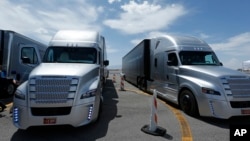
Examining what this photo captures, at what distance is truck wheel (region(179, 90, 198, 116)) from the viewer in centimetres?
712

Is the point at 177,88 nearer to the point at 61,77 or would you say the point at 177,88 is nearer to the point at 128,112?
the point at 128,112

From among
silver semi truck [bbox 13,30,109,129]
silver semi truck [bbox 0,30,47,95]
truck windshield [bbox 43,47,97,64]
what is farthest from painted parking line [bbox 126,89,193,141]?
silver semi truck [bbox 0,30,47,95]

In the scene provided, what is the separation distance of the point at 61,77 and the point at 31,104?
938mm

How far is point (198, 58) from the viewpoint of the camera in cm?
870

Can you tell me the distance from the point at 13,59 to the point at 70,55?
4905 millimetres

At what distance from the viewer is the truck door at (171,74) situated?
8.59 metres

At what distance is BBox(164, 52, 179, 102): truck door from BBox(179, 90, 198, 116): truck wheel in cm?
73

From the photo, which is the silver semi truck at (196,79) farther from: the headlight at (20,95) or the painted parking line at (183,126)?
the headlight at (20,95)

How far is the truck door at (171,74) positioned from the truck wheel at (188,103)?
28.7 inches

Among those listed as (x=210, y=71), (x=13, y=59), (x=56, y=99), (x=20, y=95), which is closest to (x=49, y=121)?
(x=56, y=99)

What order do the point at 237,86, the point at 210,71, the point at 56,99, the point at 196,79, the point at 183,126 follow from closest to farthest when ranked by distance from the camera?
the point at 56,99 → the point at 183,126 → the point at 237,86 → the point at 210,71 → the point at 196,79

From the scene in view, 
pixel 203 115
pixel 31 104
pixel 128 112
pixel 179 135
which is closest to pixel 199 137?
pixel 179 135

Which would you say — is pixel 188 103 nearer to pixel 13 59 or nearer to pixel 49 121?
pixel 49 121

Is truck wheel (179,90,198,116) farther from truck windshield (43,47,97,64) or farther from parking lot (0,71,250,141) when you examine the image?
truck windshield (43,47,97,64)
